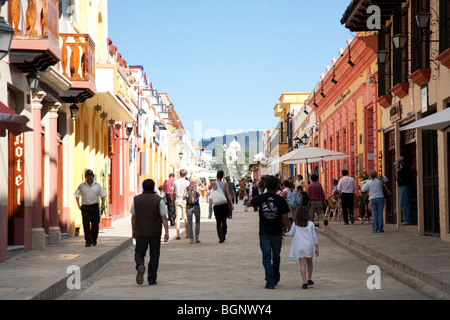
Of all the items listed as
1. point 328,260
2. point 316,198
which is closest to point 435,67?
point 328,260

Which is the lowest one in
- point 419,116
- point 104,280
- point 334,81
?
point 104,280

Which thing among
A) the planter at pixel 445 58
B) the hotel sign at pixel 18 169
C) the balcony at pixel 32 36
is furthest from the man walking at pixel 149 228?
the planter at pixel 445 58

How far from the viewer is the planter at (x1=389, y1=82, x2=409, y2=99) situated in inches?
760

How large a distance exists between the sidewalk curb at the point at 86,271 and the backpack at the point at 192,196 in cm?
170

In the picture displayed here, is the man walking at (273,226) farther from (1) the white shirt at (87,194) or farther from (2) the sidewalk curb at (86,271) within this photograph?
(1) the white shirt at (87,194)

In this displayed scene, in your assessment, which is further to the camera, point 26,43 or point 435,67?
point 435,67

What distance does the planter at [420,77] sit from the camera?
17.1 m

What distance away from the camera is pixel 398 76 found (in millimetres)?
20141

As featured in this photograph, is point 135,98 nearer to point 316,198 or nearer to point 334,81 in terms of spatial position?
point 334,81

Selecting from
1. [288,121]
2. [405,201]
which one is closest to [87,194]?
[405,201]

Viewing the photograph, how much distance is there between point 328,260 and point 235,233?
27.7 feet

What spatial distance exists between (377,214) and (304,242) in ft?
32.3

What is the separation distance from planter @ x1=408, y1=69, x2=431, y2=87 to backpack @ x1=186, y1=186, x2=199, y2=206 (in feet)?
18.8
